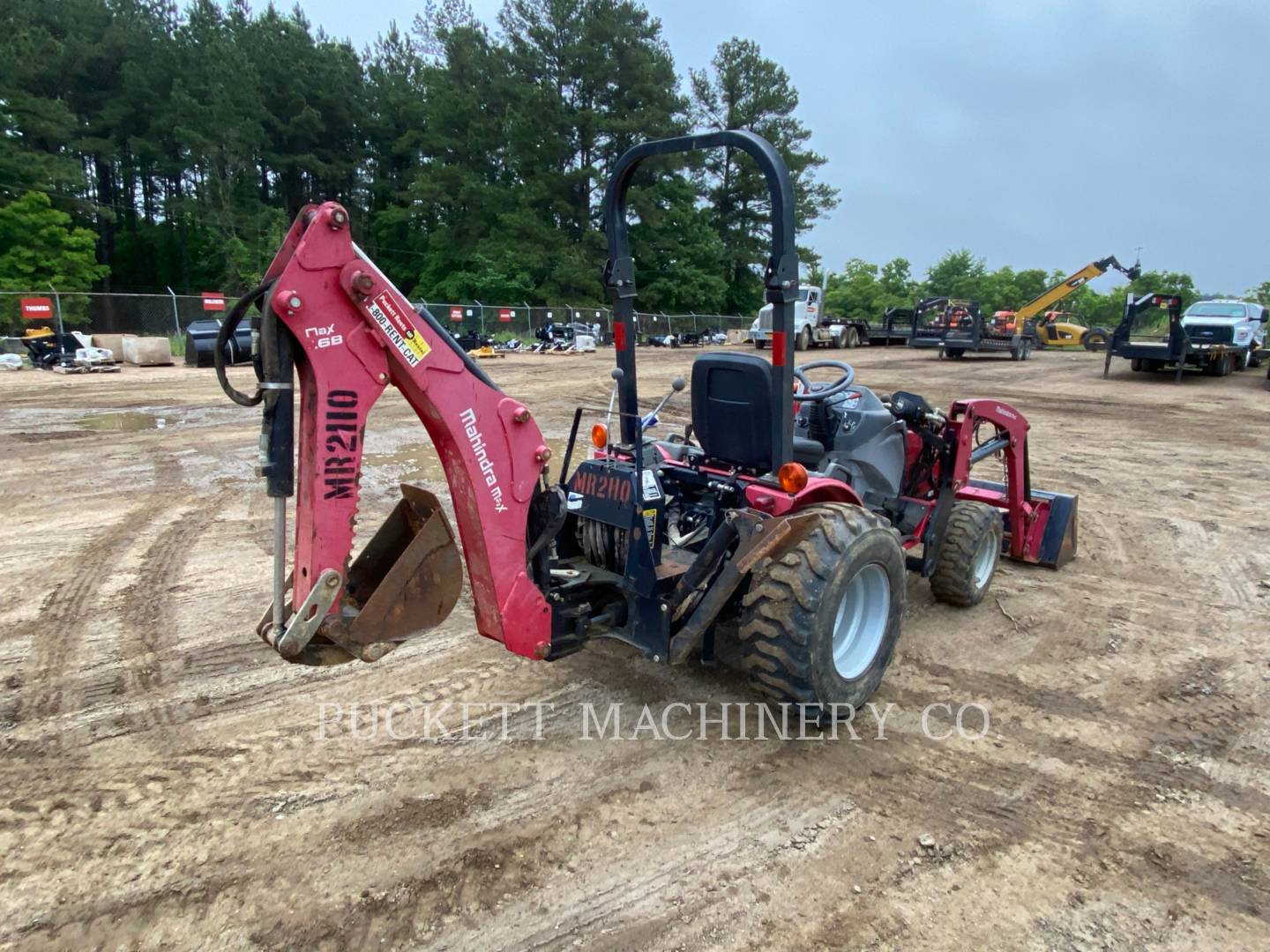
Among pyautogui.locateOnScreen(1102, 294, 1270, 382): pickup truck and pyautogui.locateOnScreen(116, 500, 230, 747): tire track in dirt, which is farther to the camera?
pyautogui.locateOnScreen(1102, 294, 1270, 382): pickup truck

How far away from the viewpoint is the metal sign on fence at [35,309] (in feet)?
62.8

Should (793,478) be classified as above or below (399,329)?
below

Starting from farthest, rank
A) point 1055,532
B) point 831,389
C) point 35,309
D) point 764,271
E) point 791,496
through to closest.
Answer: point 35,309
point 1055,532
point 831,389
point 791,496
point 764,271

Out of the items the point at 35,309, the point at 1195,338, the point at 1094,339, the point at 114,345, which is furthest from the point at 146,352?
the point at 1094,339

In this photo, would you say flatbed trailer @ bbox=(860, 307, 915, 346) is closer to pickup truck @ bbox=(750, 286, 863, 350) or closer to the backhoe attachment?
pickup truck @ bbox=(750, 286, 863, 350)

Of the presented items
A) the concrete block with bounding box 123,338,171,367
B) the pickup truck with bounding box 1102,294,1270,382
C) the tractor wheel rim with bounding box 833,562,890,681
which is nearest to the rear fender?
the tractor wheel rim with bounding box 833,562,890,681

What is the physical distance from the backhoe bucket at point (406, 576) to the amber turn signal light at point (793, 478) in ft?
4.56

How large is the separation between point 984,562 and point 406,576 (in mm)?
3757

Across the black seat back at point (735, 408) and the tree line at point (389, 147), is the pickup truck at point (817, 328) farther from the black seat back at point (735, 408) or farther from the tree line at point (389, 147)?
the black seat back at point (735, 408)

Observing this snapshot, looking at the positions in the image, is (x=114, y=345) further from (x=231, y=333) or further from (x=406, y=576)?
(x=406, y=576)

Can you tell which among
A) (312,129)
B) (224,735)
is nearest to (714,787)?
(224,735)

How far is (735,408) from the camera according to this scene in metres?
3.72

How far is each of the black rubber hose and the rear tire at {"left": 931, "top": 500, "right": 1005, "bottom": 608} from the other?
12.9 feet

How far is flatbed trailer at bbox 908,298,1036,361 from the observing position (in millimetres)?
25234
